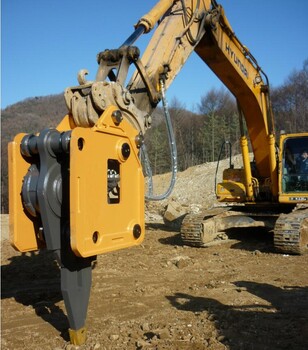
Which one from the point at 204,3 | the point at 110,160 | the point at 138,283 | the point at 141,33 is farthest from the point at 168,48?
the point at 138,283

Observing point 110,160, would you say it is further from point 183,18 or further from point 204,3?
point 204,3

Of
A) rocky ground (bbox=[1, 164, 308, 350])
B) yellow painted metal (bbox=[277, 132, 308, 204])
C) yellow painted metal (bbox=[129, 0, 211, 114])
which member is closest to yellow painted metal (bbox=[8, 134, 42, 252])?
rocky ground (bbox=[1, 164, 308, 350])

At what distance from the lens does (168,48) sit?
17.4ft

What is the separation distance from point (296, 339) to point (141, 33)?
3483 mm

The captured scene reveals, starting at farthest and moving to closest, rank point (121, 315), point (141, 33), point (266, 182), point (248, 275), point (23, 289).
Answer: point (266, 182), point (248, 275), point (23, 289), point (141, 33), point (121, 315)

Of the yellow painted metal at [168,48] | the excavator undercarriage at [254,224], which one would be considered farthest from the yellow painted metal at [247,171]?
the yellow painted metal at [168,48]

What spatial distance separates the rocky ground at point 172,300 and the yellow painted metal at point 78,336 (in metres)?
0.05

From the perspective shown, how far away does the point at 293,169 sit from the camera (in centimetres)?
830

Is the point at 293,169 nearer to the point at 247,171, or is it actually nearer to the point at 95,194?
the point at 247,171

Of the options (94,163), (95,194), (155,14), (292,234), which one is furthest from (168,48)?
(292,234)

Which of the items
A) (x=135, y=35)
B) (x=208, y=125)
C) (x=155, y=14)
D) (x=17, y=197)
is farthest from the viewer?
(x=208, y=125)

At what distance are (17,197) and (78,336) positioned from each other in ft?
4.11

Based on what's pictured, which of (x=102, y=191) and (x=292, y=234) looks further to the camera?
(x=292, y=234)

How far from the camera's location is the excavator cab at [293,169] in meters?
8.18
